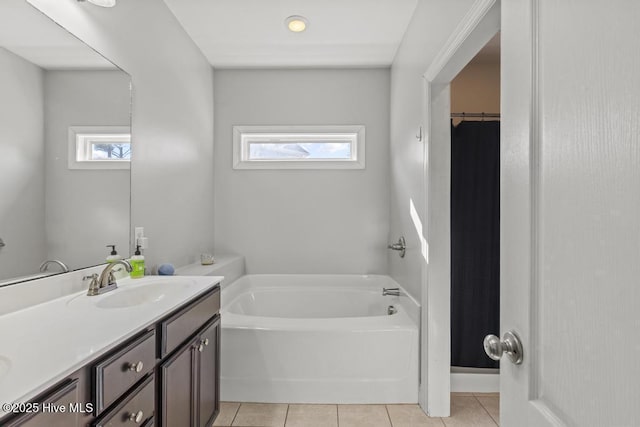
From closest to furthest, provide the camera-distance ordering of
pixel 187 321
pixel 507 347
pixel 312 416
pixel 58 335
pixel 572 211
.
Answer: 1. pixel 572 211
2. pixel 507 347
3. pixel 58 335
4. pixel 187 321
5. pixel 312 416

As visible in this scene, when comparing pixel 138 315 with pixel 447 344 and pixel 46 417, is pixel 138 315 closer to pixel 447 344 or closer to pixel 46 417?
pixel 46 417

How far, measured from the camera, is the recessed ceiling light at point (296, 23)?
2.67m

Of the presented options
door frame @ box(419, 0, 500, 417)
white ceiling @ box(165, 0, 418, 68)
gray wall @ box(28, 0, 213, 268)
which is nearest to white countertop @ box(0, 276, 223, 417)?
gray wall @ box(28, 0, 213, 268)

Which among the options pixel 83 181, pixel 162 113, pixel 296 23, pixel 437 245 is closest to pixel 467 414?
pixel 437 245

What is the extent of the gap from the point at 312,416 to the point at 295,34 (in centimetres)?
272

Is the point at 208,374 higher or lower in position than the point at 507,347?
lower

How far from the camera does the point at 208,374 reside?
5.99 ft

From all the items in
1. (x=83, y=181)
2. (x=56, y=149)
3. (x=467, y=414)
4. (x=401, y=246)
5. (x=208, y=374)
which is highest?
(x=56, y=149)

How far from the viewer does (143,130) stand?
221cm

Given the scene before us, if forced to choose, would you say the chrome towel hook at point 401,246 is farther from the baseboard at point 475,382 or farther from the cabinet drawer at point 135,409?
the cabinet drawer at point 135,409

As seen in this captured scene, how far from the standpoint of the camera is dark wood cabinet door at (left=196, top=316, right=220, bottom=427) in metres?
1.73

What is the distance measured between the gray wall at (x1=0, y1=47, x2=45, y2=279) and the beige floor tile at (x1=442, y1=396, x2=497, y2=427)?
2.26m

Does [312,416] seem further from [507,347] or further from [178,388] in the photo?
[507,347]

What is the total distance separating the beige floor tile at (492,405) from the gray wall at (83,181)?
7.77 feet
